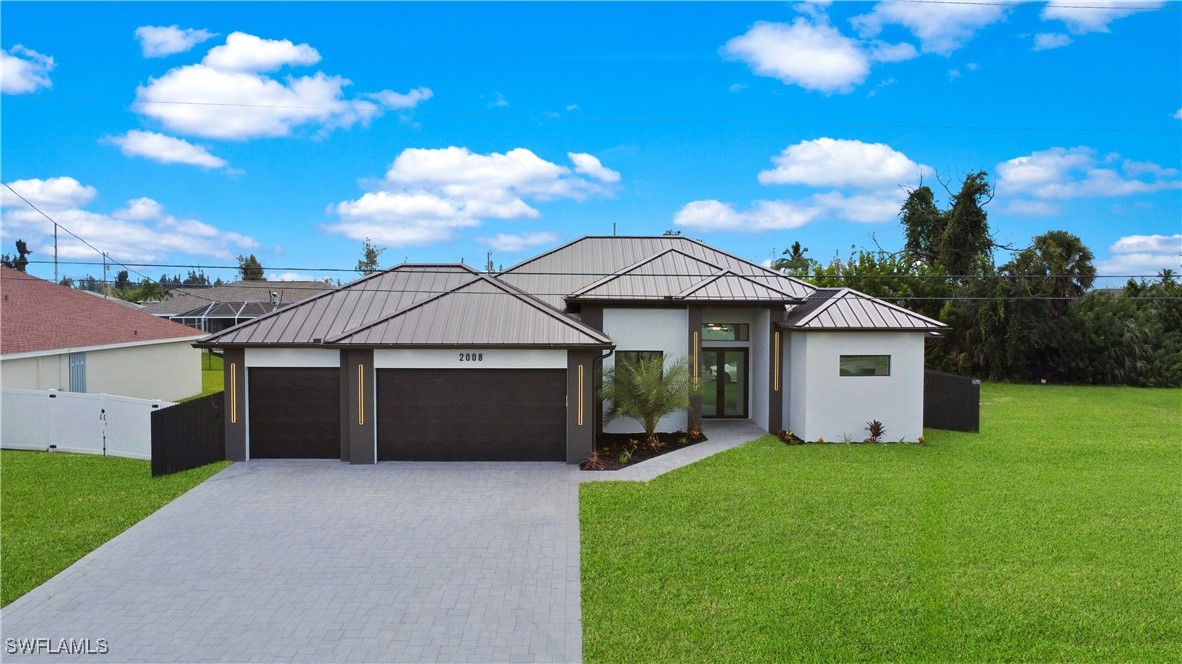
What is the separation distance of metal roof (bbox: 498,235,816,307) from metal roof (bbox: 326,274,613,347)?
11.0 feet

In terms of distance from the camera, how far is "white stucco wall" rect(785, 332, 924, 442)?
51.7 feet

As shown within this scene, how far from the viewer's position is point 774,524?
9.55 m

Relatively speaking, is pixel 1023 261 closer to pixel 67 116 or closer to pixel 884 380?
pixel 884 380

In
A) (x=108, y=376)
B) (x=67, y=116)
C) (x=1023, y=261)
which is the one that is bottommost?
(x=108, y=376)

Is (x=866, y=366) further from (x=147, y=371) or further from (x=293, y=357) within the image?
(x=147, y=371)

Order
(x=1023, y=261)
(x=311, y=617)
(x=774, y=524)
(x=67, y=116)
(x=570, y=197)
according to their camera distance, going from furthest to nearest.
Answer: (x=1023, y=261) → (x=570, y=197) → (x=67, y=116) → (x=774, y=524) → (x=311, y=617)

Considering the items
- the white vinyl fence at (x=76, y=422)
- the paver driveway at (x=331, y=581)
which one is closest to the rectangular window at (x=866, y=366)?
the paver driveway at (x=331, y=581)

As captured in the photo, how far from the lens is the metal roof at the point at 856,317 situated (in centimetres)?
1558

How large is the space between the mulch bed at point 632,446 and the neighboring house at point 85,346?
1468 centimetres

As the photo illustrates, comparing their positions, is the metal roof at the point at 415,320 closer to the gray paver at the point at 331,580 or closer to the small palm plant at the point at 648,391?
the small palm plant at the point at 648,391

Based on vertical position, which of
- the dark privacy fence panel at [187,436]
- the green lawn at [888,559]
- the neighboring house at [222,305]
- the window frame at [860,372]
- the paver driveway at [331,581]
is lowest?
the paver driveway at [331,581]

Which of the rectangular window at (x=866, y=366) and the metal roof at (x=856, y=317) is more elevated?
the metal roof at (x=856, y=317)

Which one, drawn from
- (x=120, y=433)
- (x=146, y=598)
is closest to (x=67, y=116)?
(x=120, y=433)

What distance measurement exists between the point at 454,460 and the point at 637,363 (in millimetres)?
5281
